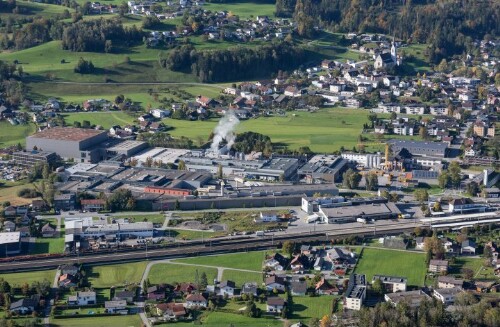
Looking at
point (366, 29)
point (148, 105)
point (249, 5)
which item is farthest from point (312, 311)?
point (249, 5)

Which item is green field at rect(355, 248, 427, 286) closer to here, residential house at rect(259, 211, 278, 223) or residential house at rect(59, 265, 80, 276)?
residential house at rect(259, 211, 278, 223)

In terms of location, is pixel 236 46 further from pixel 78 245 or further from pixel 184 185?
pixel 78 245

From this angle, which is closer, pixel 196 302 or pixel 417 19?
pixel 196 302

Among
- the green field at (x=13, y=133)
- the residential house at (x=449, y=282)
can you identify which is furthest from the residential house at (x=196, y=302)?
the green field at (x=13, y=133)

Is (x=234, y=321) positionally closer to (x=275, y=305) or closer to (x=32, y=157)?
(x=275, y=305)

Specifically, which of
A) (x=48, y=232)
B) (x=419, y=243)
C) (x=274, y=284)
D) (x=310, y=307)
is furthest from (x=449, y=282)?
(x=48, y=232)
